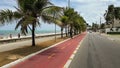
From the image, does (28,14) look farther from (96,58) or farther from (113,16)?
(113,16)

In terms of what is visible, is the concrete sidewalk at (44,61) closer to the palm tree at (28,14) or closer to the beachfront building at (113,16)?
the palm tree at (28,14)

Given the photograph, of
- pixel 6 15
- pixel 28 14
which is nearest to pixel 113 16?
pixel 28 14

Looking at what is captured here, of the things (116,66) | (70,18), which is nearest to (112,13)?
(70,18)

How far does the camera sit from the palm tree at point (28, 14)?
22.5 m

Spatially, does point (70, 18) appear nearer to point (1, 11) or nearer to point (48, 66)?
point (1, 11)

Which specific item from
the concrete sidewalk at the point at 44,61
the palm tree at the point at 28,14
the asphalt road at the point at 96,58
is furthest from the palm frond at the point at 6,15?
the asphalt road at the point at 96,58

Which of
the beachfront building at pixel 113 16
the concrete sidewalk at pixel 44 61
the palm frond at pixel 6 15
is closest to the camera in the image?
the concrete sidewalk at pixel 44 61

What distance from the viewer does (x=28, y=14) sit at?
82.6 ft

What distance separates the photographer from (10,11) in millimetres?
22938

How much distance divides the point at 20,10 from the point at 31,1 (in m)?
1.49

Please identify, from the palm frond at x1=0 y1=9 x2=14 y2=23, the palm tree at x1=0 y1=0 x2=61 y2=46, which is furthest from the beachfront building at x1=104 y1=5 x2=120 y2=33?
the palm frond at x1=0 y1=9 x2=14 y2=23

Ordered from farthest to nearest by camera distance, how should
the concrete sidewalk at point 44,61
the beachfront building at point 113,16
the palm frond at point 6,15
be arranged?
the beachfront building at point 113,16 → the palm frond at point 6,15 → the concrete sidewalk at point 44,61

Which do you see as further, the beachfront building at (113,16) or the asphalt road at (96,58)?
the beachfront building at (113,16)

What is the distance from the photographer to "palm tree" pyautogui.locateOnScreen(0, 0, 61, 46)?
2247 centimetres
